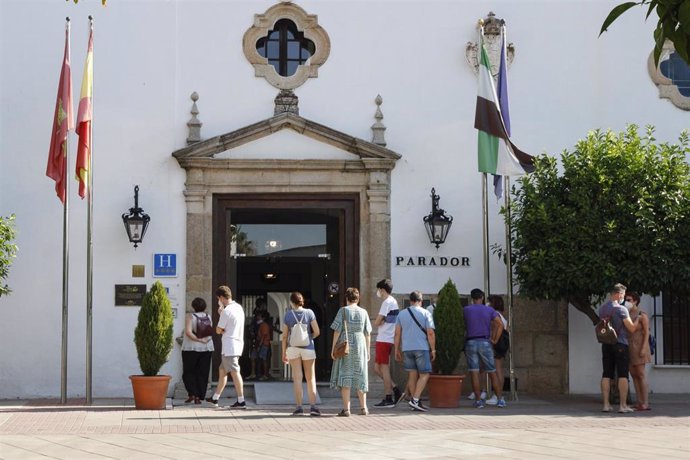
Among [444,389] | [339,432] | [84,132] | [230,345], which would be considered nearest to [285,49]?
[84,132]

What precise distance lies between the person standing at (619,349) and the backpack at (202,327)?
5.14m

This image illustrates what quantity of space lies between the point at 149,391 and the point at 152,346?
1.87 feet

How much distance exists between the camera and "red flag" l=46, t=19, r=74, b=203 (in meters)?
14.2

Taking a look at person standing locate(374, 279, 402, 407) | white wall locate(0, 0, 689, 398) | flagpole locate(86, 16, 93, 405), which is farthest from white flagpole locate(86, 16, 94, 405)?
person standing locate(374, 279, 402, 407)

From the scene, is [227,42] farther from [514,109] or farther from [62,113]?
[514,109]

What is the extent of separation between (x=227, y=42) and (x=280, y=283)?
4.05 meters

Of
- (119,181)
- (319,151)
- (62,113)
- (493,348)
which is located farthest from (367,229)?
(62,113)

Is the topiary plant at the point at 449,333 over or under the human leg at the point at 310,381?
over

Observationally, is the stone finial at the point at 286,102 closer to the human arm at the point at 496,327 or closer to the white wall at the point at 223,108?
the white wall at the point at 223,108

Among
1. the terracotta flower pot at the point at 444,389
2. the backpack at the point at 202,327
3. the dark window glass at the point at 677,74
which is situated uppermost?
the dark window glass at the point at 677,74

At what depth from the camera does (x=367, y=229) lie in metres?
16.1

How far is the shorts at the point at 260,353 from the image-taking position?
57.1 ft

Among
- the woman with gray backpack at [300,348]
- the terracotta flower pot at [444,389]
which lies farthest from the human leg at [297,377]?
the terracotta flower pot at [444,389]

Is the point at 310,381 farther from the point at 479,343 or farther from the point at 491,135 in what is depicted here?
the point at 491,135
